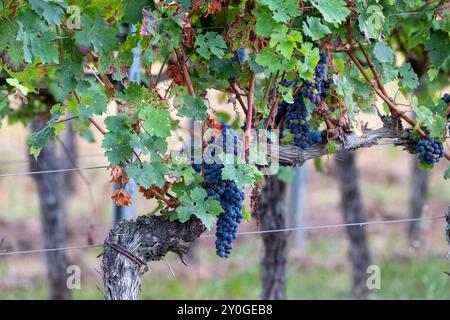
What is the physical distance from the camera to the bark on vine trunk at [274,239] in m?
6.21

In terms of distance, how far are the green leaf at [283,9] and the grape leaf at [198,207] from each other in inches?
30.7

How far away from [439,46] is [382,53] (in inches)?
24.0

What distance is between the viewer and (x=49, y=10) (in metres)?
3.25

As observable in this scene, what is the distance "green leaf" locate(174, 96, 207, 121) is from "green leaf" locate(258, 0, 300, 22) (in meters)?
0.52

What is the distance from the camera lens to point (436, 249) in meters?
10.5

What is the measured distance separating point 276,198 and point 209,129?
8.40ft

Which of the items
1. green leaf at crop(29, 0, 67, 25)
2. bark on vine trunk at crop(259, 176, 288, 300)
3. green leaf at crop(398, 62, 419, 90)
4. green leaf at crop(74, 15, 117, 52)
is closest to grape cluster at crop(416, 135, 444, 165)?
green leaf at crop(398, 62, 419, 90)

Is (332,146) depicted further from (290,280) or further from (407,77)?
(290,280)

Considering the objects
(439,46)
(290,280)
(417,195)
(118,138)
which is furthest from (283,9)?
(417,195)

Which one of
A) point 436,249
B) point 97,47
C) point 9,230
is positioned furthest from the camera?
point 9,230

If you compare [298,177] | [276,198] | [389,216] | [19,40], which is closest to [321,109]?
[19,40]

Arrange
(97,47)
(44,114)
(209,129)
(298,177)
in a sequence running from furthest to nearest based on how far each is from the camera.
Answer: (298,177) → (44,114) → (209,129) → (97,47)

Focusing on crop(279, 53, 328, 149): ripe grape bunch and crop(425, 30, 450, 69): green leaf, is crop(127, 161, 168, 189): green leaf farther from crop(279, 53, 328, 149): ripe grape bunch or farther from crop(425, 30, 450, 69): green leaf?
crop(425, 30, 450, 69): green leaf

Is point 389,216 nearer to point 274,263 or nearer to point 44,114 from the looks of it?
point 274,263
